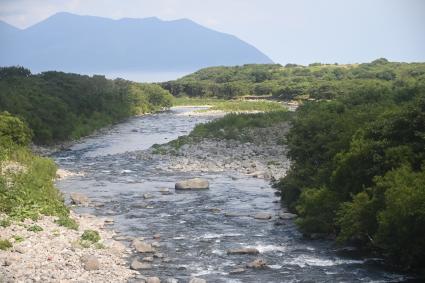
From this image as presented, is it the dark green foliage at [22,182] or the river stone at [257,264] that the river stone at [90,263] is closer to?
the dark green foliage at [22,182]

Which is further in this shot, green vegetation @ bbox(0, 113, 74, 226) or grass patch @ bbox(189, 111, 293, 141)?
grass patch @ bbox(189, 111, 293, 141)

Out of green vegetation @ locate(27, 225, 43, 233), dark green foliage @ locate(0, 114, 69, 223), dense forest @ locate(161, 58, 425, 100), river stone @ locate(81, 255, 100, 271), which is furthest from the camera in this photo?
dense forest @ locate(161, 58, 425, 100)

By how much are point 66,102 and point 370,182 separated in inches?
2400

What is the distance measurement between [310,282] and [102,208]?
15.8 meters

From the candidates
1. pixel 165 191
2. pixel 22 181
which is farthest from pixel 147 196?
pixel 22 181

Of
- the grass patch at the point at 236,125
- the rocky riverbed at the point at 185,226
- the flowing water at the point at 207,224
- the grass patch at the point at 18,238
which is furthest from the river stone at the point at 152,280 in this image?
the grass patch at the point at 236,125

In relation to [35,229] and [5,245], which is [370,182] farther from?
[5,245]

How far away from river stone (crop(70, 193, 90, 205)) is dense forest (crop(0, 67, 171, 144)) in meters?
21.8

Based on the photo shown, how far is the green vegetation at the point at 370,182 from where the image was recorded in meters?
17.3

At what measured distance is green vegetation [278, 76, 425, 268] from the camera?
17328 millimetres

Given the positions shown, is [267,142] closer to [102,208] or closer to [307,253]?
[102,208]

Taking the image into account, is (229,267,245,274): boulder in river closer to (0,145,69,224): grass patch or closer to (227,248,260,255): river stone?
(227,248,260,255): river stone

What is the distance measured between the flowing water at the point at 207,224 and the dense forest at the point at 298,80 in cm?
6284

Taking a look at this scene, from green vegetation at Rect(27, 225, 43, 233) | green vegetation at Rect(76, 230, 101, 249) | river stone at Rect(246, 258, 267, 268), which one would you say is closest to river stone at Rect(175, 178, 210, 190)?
green vegetation at Rect(76, 230, 101, 249)
